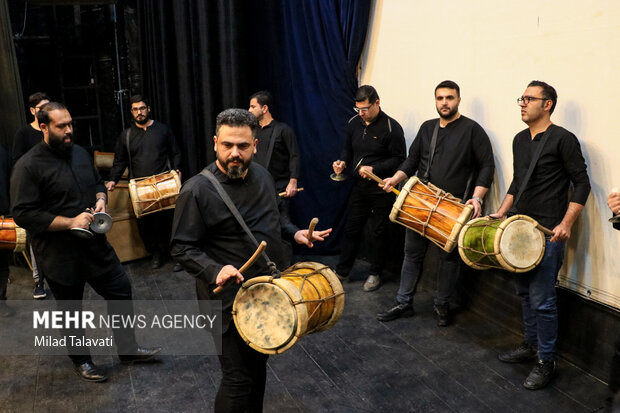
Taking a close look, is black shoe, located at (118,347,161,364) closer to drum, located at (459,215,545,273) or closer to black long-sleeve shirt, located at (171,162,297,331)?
black long-sleeve shirt, located at (171,162,297,331)

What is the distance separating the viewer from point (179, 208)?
2.50 m

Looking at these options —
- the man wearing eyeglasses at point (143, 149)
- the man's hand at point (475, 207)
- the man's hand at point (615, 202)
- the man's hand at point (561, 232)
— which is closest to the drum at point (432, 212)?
the man's hand at point (475, 207)

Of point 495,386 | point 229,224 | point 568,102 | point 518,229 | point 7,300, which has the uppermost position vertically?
point 568,102

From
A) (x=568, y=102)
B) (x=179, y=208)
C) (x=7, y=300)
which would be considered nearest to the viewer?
(x=179, y=208)

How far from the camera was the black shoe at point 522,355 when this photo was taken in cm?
372

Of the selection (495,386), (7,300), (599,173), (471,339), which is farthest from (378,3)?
(7,300)

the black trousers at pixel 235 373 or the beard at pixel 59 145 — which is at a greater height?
the beard at pixel 59 145

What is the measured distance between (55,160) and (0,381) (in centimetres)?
139

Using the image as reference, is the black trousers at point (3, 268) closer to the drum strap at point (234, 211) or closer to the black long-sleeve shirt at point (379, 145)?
the drum strap at point (234, 211)

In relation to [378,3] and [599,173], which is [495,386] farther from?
[378,3]

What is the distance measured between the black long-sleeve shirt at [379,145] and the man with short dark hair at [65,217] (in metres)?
2.06

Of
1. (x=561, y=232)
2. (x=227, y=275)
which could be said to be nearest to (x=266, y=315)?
(x=227, y=275)

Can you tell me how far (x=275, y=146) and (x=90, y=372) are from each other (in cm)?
232

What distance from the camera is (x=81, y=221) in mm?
3268
